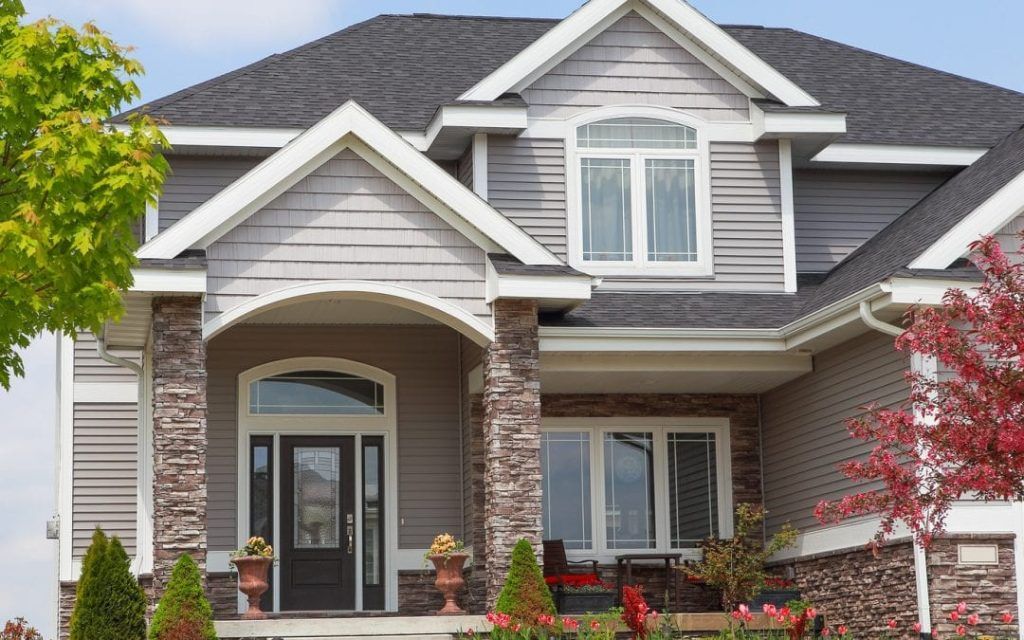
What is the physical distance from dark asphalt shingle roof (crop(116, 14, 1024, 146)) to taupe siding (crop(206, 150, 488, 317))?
10.6ft

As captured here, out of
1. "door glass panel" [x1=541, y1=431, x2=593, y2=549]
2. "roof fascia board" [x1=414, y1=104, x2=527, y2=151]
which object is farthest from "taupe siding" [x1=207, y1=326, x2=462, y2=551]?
"roof fascia board" [x1=414, y1=104, x2=527, y2=151]

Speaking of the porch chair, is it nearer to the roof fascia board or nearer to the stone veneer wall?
the stone veneer wall

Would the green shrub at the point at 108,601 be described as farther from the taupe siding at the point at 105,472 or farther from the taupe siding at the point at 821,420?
the taupe siding at the point at 821,420

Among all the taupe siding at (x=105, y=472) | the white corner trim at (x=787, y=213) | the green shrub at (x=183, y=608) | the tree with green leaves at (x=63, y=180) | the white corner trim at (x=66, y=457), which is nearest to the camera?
the tree with green leaves at (x=63, y=180)

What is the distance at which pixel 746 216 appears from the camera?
1691 cm

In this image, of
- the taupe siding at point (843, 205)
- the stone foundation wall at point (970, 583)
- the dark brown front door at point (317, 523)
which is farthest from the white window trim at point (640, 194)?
the stone foundation wall at point (970, 583)

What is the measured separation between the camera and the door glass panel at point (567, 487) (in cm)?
1683

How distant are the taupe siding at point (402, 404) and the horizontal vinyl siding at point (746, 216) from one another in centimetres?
333

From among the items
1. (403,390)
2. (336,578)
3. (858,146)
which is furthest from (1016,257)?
(336,578)

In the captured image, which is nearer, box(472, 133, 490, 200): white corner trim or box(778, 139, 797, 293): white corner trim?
box(472, 133, 490, 200): white corner trim

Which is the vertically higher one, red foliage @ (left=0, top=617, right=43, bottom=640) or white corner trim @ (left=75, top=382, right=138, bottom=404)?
white corner trim @ (left=75, top=382, right=138, bottom=404)

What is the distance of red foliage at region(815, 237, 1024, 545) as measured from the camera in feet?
31.4

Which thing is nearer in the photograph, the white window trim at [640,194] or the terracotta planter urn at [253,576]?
the terracotta planter urn at [253,576]

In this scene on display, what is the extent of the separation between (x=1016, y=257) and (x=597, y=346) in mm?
4265
